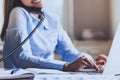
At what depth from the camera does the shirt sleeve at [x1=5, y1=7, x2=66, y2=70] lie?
103cm

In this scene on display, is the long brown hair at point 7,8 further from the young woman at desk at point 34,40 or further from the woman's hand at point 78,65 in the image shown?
the woman's hand at point 78,65

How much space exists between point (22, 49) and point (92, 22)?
2.97 feet

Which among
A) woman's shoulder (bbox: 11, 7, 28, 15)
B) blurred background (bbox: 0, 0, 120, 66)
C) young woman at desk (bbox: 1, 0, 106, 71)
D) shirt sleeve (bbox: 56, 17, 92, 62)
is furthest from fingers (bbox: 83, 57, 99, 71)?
blurred background (bbox: 0, 0, 120, 66)

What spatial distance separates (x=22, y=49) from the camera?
1.08m

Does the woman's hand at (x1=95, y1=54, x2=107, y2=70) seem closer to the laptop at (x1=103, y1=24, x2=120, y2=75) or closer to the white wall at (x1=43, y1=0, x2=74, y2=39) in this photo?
the laptop at (x1=103, y1=24, x2=120, y2=75)

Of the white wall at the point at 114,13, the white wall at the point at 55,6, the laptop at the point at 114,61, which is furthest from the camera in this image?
the white wall at the point at 114,13

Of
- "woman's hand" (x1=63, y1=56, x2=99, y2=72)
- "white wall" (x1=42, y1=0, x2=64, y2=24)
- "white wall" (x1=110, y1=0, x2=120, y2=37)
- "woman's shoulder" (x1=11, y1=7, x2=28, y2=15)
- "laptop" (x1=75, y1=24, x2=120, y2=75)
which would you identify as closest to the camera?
"laptop" (x1=75, y1=24, x2=120, y2=75)

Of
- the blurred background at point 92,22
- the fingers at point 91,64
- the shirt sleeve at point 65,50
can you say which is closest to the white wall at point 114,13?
the blurred background at point 92,22

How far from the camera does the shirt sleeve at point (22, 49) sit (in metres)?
1.03

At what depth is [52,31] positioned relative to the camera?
3.91 feet

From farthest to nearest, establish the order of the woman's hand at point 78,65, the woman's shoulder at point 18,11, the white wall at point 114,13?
the white wall at point 114,13 < the woman's shoulder at point 18,11 < the woman's hand at point 78,65

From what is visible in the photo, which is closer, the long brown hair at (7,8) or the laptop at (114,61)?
the laptop at (114,61)

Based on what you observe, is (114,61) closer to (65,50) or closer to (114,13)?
(65,50)

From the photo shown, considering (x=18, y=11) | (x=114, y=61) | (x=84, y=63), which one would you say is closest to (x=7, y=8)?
(x=18, y=11)
